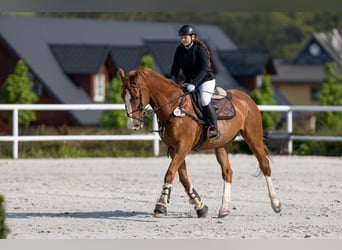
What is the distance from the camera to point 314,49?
94.5 m

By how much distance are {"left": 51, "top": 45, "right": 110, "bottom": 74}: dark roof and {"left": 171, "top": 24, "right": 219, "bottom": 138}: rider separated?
133ft

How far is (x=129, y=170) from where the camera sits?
848 inches

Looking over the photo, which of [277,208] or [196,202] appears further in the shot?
[277,208]

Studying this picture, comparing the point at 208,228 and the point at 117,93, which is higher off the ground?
the point at 117,93

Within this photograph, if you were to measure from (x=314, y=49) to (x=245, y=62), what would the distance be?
30.9 metres

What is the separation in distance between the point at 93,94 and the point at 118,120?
13668 mm

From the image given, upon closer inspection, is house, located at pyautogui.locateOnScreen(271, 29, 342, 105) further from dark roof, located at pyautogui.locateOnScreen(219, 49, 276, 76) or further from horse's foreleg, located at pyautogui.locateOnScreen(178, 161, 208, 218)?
horse's foreleg, located at pyautogui.locateOnScreen(178, 161, 208, 218)

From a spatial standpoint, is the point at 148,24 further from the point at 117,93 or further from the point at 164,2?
the point at 164,2

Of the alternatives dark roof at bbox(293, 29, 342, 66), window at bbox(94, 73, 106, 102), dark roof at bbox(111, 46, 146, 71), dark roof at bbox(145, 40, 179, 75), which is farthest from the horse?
dark roof at bbox(293, 29, 342, 66)

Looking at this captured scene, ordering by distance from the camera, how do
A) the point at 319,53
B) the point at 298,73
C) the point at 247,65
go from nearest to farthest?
the point at 247,65, the point at 298,73, the point at 319,53

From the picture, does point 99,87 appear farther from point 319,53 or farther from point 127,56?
point 319,53

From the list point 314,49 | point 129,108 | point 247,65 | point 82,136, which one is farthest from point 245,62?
point 129,108

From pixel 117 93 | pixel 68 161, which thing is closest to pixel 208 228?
pixel 68 161

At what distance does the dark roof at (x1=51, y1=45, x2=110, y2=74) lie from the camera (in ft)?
181
